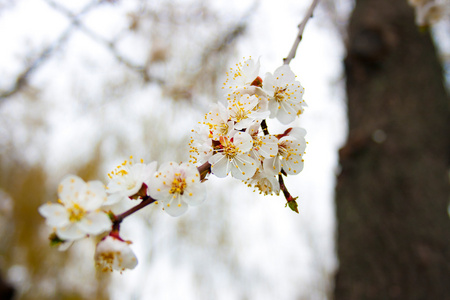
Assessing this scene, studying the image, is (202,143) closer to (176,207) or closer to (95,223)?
(176,207)

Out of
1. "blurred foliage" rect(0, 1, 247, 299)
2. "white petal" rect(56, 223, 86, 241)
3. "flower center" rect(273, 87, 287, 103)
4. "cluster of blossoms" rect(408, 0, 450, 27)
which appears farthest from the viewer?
"blurred foliage" rect(0, 1, 247, 299)

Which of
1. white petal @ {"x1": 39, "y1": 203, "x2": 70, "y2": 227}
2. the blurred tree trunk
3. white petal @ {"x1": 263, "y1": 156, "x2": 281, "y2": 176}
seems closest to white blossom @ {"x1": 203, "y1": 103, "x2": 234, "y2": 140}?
white petal @ {"x1": 263, "y1": 156, "x2": 281, "y2": 176}

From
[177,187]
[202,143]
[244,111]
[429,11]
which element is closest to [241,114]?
[244,111]

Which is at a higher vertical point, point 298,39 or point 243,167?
point 298,39

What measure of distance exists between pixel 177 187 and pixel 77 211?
0.68 ft

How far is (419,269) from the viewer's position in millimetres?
1595

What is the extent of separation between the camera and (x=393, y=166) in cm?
186

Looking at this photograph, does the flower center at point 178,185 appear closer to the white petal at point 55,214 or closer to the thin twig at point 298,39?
the white petal at point 55,214

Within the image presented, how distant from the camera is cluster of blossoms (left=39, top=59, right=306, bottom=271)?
69cm

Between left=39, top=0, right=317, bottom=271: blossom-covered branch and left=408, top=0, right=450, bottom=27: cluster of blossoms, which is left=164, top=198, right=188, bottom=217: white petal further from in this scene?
left=408, top=0, right=450, bottom=27: cluster of blossoms

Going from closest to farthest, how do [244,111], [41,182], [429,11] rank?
[244,111] < [429,11] < [41,182]

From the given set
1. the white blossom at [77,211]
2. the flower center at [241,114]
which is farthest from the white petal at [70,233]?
the flower center at [241,114]

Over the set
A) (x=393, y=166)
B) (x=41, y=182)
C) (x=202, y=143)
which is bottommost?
(x=202, y=143)

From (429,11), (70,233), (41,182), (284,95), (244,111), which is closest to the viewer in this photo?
(70,233)
